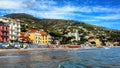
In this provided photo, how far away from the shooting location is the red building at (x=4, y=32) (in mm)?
144525

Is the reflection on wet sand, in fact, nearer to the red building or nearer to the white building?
the red building

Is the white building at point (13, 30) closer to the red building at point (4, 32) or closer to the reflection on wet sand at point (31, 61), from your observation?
the red building at point (4, 32)

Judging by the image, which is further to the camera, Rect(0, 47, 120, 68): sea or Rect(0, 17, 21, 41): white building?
Rect(0, 17, 21, 41): white building

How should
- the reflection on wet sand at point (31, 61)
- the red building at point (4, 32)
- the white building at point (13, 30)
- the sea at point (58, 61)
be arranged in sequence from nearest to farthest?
the sea at point (58, 61) → the reflection on wet sand at point (31, 61) → the red building at point (4, 32) → the white building at point (13, 30)

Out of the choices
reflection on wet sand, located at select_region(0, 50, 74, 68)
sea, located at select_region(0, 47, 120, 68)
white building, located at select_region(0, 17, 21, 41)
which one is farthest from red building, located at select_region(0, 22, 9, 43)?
sea, located at select_region(0, 47, 120, 68)

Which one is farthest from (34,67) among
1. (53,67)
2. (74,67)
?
(74,67)

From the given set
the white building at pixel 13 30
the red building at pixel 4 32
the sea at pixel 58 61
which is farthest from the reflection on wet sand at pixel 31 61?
the white building at pixel 13 30

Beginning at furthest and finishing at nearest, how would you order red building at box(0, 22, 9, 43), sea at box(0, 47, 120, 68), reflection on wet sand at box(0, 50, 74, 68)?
red building at box(0, 22, 9, 43), reflection on wet sand at box(0, 50, 74, 68), sea at box(0, 47, 120, 68)

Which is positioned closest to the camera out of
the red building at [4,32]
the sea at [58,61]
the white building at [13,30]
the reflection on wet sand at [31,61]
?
the sea at [58,61]

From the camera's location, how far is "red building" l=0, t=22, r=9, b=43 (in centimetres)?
14452

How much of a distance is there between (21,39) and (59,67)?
130498 mm

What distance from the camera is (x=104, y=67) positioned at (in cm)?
4084

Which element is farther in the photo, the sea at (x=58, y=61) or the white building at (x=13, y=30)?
the white building at (x=13, y=30)

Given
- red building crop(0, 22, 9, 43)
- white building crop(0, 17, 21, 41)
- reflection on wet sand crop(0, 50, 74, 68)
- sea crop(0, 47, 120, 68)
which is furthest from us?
white building crop(0, 17, 21, 41)
